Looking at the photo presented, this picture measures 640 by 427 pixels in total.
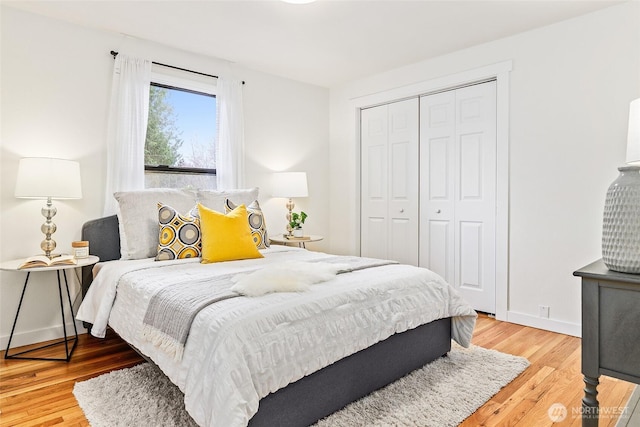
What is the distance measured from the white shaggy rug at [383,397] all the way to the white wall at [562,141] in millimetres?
982

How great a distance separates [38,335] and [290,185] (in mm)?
2470

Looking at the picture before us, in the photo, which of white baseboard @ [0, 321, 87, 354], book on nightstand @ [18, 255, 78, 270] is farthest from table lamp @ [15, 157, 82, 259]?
white baseboard @ [0, 321, 87, 354]

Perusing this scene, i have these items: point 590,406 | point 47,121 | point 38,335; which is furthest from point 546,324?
point 47,121

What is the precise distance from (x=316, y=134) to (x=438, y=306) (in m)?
2.95

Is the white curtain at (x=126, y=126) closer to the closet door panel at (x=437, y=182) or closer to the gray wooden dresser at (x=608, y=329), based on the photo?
the closet door panel at (x=437, y=182)

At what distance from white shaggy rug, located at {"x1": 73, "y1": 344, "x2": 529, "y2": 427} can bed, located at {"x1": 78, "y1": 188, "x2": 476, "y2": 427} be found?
0.08 metres

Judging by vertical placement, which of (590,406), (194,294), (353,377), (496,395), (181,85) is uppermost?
(181,85)

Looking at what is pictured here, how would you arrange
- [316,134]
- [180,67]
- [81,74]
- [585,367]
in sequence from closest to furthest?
[585,367]
[81,74]
[180,67]
[316,134]

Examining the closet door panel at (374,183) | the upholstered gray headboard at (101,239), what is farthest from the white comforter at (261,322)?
the closet door panel at (374,183)

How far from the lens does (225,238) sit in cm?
275

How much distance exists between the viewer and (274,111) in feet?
14.1

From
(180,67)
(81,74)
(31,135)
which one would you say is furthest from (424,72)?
(31,135)

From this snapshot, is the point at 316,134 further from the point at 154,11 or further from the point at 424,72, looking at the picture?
the point at 154,11

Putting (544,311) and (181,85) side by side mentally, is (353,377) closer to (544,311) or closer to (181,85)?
(544,311)
